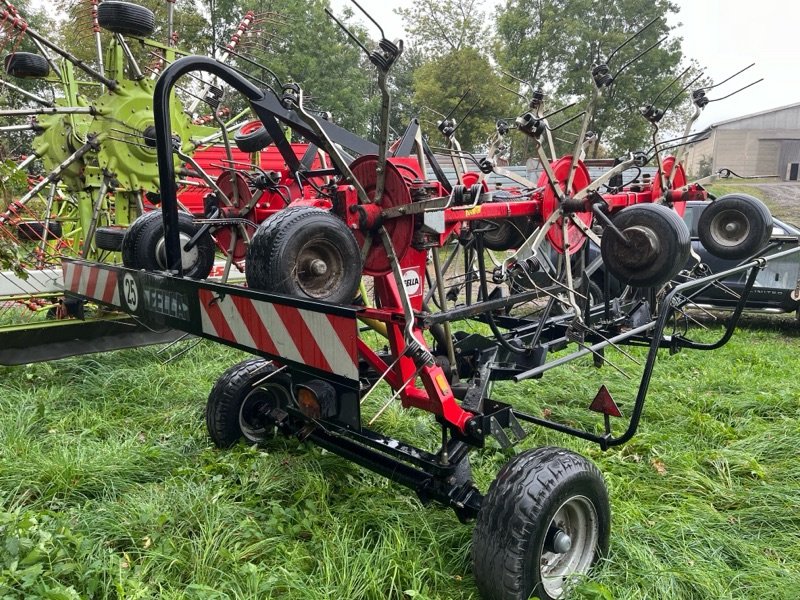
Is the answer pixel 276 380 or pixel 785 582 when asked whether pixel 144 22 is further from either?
pixel 785 582

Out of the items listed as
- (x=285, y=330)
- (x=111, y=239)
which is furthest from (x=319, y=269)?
(x=111, y=239)

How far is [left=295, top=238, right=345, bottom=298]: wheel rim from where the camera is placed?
2213 mm

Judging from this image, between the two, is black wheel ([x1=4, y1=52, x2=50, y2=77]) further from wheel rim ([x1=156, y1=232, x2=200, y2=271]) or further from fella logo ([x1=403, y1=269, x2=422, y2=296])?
fella logo ([x1=403, y1=269, x2=422, y2=296])

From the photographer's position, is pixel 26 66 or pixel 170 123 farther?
pixel 26 66

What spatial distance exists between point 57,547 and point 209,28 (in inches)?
969

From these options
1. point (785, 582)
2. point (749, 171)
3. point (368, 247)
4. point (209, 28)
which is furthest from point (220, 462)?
point (749, 171)

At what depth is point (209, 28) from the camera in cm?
2306

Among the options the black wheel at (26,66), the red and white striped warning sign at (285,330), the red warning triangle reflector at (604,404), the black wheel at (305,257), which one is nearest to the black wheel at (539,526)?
the red warning triangle reflector at (604,404)

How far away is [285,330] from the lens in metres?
2.07

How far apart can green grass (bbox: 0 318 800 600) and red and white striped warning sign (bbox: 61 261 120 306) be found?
948 mm

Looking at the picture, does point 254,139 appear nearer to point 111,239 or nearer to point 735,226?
point 111,239

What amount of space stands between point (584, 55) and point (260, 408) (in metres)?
27.3

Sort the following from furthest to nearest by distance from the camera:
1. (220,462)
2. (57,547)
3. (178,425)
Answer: (178,425)
(220,462)
(57,547)

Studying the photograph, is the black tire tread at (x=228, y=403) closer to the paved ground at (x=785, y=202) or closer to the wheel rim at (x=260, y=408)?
the wheel rim at (x=260, y=408)
